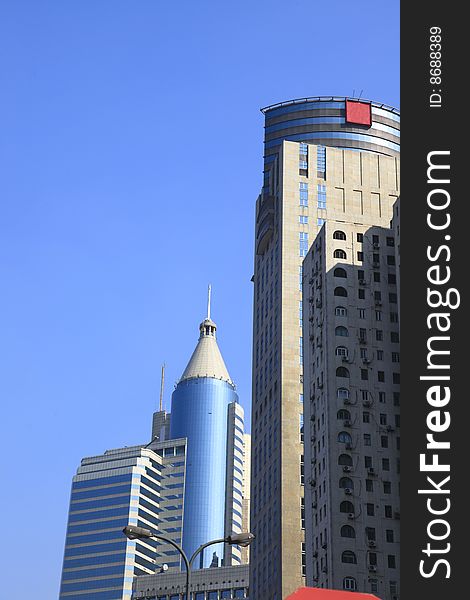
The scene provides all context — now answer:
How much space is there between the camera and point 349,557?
102 m

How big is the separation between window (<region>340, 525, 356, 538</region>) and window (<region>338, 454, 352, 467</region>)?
6.84 meters

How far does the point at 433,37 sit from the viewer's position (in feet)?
69.8

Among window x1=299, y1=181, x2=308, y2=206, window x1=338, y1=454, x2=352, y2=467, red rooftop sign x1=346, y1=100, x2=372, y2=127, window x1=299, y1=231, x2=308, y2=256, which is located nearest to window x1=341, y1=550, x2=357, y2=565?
window x1=338, y1=454, x2=352, y2=467

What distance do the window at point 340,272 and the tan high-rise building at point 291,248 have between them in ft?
28.4

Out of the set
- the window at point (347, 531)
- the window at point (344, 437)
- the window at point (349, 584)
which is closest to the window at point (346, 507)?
the window at point (347, 531)

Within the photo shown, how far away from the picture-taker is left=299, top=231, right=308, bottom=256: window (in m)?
143

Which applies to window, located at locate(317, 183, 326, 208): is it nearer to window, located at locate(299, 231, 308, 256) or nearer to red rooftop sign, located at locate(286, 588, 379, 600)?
window, located at locate(299, 231, 308, 256)

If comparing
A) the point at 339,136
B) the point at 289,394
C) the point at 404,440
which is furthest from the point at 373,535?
the point at 404,440

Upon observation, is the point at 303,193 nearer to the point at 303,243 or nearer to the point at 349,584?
the point at 303,243

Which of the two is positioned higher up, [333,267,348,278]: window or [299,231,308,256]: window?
[299,231,308,256]: window

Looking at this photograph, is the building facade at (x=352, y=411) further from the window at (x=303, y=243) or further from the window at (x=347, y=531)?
the window at (x=303, y=243)

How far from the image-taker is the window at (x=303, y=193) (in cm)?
14615

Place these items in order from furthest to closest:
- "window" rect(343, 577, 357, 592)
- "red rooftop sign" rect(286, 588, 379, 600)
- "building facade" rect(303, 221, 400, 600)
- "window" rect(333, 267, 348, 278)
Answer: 1. "window" rect(333, 267, 348, 278)
2. "building facade" rect(303, 221, 400, 600)
3. "window" rect(343, 577, 357, 592)
4. "red rooftop sign" rect(286, 588, 379, 600)

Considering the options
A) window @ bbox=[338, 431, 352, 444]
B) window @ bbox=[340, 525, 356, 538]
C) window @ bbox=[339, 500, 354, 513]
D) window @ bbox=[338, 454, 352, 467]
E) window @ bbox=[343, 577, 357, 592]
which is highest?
window @ bbox=[338, 431, 352, 444]
